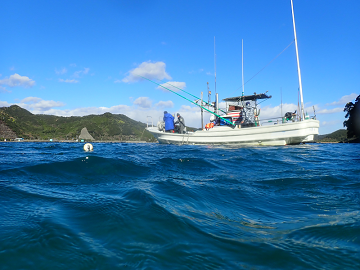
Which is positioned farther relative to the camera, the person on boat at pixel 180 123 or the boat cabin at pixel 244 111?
the person on boat at pixel 180 123

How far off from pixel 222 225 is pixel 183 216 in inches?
18.8

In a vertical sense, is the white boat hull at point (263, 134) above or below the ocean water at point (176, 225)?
above

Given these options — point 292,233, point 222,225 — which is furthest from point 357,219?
point 222,225

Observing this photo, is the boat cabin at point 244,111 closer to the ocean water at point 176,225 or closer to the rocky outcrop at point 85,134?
the ocean water at point 176,225

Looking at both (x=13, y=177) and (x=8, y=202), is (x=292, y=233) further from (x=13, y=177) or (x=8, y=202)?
(x=13, y=177)

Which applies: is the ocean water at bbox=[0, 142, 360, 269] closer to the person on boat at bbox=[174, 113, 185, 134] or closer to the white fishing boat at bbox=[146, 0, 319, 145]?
the white fishing boat at bbox=[146, 0, 319, 145]

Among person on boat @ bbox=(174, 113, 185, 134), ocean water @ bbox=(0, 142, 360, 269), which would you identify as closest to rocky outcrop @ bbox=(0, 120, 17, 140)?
person on boat @ bbox=(174, 113, 185, 134)

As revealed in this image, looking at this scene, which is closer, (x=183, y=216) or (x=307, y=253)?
(x=307, y=253)

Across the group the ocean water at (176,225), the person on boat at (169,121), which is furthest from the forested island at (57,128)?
the ocean water at (176,225)

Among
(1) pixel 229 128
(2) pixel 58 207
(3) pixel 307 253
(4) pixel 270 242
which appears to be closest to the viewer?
(3) pixel 307 253

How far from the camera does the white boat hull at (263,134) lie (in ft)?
58.0

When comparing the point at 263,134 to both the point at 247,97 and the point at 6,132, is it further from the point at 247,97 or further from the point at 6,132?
the point at 6,132

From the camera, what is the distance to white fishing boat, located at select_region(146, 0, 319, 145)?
1786cm

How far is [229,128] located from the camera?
20.2m
